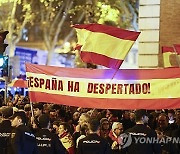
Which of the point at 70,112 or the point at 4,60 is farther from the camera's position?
the point at 4,60

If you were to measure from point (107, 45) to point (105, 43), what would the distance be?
0.08 meters

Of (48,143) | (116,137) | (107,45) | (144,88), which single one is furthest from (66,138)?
(107,45)

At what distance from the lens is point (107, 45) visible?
32.3 ft

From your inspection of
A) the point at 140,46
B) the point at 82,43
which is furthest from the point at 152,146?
the point at 140,46

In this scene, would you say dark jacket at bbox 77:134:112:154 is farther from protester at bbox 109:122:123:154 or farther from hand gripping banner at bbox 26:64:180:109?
hand gripping banner at bbox 26:64:180:109

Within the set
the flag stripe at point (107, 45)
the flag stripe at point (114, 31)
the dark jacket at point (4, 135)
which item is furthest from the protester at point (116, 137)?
the dark jacket at point (4, 135)

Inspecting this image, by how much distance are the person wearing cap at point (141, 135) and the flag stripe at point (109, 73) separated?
1.01m

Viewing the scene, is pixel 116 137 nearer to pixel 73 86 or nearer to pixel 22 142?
pixel 73 86

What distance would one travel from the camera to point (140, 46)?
18578 millimetres

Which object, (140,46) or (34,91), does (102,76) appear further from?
(140,46)

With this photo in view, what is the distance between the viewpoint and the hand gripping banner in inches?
370

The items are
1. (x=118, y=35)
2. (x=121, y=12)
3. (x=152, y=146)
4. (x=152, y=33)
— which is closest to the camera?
(x=152, y=146)

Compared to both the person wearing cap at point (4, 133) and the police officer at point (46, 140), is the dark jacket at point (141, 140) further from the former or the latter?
the person wearing cap at point (4, 133)

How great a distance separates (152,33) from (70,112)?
5.99 metres
